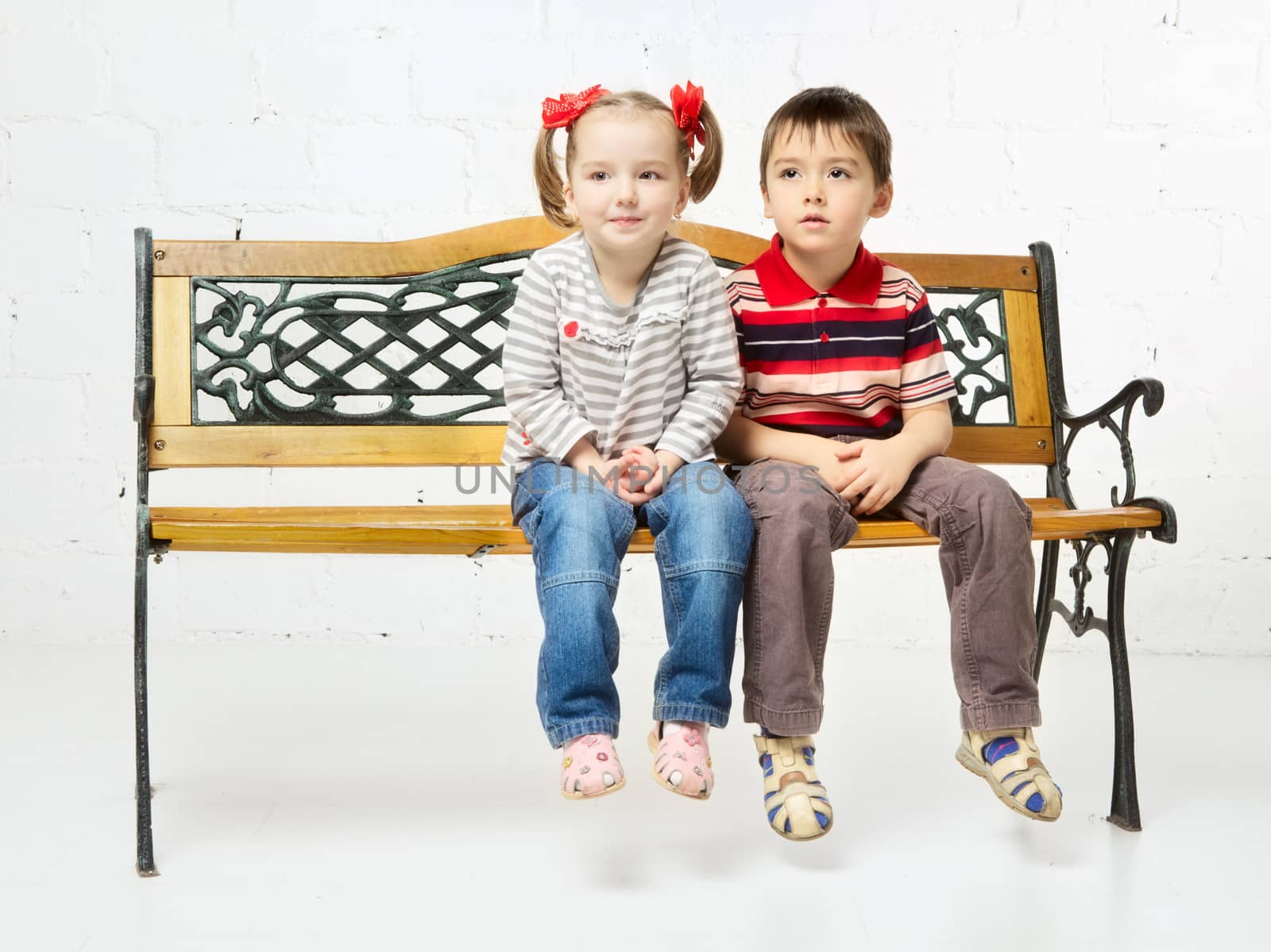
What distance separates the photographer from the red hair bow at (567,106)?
1.87 meters

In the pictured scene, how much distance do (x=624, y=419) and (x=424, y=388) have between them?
18.9 inches

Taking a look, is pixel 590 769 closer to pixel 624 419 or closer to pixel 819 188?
pixel 624 419

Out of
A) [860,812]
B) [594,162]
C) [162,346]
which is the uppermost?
[594,162]

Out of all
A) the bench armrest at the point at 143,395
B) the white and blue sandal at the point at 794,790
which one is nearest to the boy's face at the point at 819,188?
the white and blue sandal at the point at 794,790

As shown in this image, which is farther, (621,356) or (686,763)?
(621,356)

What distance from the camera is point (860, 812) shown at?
1962 mm

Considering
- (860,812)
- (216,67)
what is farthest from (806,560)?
(216,67)

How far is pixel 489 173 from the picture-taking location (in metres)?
2.91

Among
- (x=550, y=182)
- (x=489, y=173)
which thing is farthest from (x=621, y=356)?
(x=489, y=173)

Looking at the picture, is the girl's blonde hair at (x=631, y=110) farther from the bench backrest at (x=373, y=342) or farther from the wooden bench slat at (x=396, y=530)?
the wooden bench slat at (x=396, y=530)

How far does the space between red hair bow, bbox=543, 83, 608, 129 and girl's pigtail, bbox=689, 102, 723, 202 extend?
6.1 inches

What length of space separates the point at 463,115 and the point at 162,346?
1.05m

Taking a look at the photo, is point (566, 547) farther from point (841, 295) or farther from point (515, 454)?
point (841, 295)

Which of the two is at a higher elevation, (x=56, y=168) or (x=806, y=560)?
(x=56, y=168)
